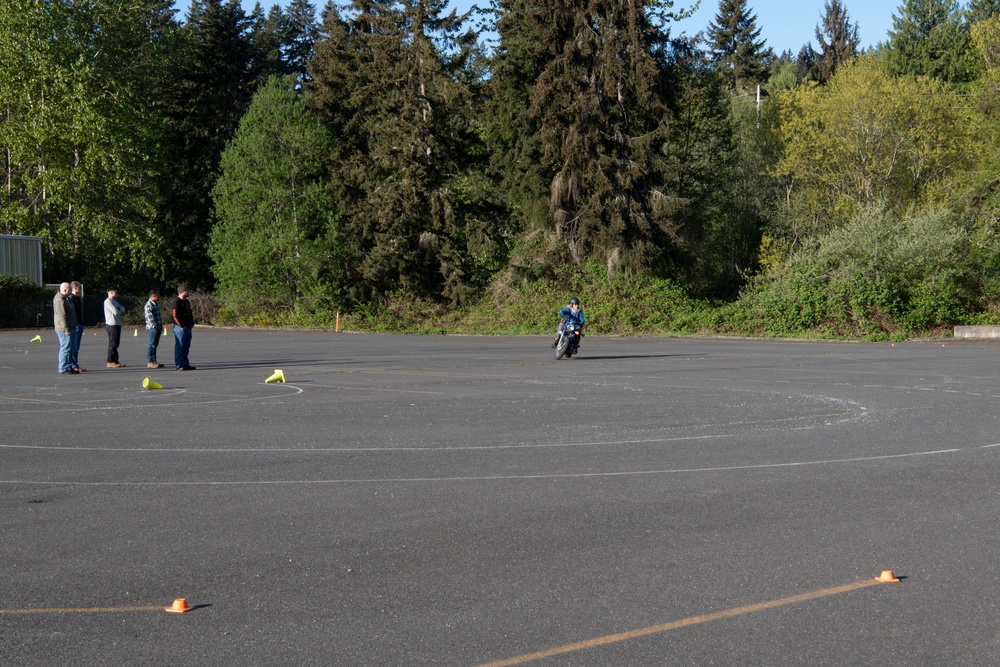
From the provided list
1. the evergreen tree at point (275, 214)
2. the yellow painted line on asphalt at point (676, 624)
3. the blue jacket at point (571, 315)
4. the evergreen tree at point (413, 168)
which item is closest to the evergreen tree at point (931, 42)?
the evergreen tree at point (413, 168)

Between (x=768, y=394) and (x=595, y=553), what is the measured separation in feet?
38.6

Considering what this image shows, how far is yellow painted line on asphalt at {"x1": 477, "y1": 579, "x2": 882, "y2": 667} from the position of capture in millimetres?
5266

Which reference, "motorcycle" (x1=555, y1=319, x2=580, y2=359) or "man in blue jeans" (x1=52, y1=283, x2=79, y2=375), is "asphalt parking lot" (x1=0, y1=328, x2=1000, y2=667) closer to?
"man in blue jeans" (x1=52, y1=283, x2=79, y2=375)

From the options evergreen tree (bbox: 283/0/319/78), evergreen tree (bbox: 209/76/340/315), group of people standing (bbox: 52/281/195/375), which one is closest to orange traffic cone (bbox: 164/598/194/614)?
group of people standing (bbox: 52/281/195/375)

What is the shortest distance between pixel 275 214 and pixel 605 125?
1817cm

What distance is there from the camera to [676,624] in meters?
5.75

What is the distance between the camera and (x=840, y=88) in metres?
56.4

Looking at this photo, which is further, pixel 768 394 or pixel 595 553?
pixel 768 394

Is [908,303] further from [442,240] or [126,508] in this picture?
[126,508]

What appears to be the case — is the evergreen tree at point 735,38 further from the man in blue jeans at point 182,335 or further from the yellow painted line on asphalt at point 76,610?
the yellow painted line on asphalt at point 76,610

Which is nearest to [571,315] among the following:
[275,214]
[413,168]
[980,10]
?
[413,168]

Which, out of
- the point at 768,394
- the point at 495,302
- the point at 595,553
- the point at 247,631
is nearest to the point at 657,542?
the point at 595,553

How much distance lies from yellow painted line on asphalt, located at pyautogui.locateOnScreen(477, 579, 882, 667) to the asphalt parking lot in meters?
0.02

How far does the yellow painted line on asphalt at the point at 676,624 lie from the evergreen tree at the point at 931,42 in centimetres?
6709
